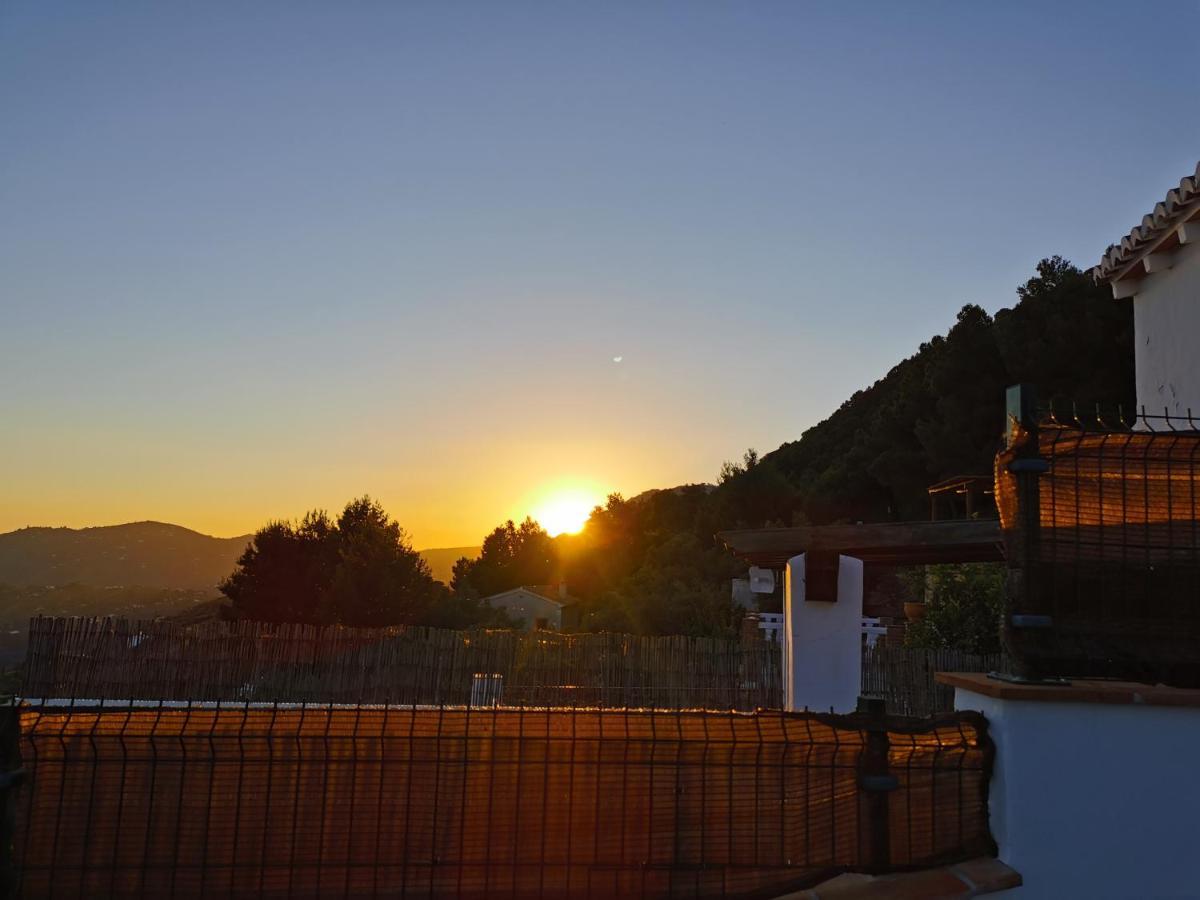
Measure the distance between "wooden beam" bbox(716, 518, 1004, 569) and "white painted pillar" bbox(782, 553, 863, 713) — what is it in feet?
0.93

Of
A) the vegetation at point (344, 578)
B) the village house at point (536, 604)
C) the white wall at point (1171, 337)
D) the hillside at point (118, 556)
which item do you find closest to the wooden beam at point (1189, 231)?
the white wall at point (1171, 337)

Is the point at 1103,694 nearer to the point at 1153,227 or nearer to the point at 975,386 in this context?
the point at 1153,227

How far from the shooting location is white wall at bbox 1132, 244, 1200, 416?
6609 millimetres

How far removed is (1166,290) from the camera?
7109mm

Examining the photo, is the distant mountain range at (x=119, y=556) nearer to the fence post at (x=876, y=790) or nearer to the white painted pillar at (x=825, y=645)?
the white painted pillar at (x=825, y=645)

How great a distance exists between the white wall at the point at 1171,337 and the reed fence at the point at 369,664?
4.53m

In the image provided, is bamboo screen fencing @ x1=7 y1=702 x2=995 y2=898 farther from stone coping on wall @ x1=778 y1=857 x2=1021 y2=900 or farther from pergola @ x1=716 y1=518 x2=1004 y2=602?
pergola @ x1=716 y1=518 x2=1004 y2=602

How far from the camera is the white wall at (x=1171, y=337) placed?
6609mm

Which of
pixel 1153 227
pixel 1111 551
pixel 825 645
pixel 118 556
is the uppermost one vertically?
pixel 1153 227

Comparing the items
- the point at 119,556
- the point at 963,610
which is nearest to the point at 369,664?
the point at 963,610

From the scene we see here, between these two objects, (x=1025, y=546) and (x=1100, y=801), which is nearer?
(x=1100, y=801)

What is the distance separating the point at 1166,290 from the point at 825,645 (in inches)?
162

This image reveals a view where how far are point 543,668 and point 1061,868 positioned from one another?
27.9 feet

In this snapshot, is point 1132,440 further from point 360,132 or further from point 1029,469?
point 360,132
